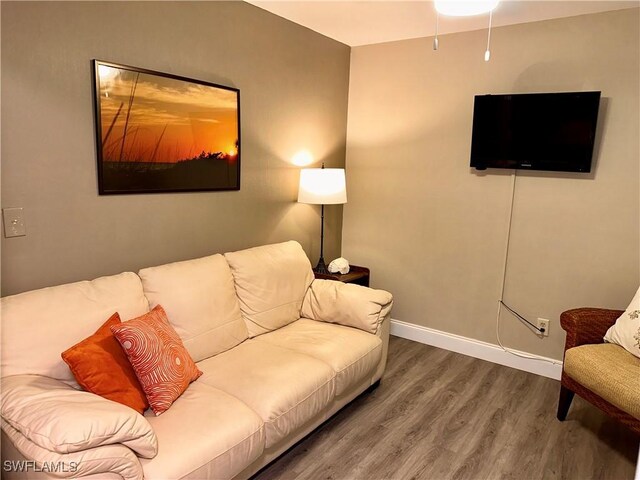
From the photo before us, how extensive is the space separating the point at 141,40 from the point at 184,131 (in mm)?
525

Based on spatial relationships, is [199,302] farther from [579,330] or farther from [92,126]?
[579,330]

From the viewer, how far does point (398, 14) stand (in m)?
3.01

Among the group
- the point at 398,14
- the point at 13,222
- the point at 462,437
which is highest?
the point at 398,14

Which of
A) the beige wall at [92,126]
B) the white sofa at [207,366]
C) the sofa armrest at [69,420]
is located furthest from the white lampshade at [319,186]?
the sofa armrest at [69,420]

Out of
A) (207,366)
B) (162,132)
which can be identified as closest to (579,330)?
Result: (207,366)

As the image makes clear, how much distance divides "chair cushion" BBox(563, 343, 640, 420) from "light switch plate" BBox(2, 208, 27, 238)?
114 inches

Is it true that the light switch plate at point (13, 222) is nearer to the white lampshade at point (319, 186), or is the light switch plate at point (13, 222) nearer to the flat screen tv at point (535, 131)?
the white lampshade at point (319, 186)

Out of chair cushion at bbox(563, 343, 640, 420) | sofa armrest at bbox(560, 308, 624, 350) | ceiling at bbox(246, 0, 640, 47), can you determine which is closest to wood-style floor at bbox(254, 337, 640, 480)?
chair cushion at bbox(563, 343, 640, 420)

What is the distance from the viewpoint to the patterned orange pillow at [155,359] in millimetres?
1815

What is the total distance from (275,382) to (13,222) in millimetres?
1382

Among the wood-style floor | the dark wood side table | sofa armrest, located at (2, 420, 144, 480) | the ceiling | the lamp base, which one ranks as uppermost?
the ceiling

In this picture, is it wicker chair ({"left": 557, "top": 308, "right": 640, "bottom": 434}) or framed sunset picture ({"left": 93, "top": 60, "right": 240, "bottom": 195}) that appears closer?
framed sunset picture ({"left": 93, "top": 60, "right": 240, "bottom": 195})

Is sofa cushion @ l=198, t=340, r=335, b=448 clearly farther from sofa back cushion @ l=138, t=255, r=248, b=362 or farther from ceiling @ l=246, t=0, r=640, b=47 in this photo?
ceiling @ l=246, t=0, r=640, b=47

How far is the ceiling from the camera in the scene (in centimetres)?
277
